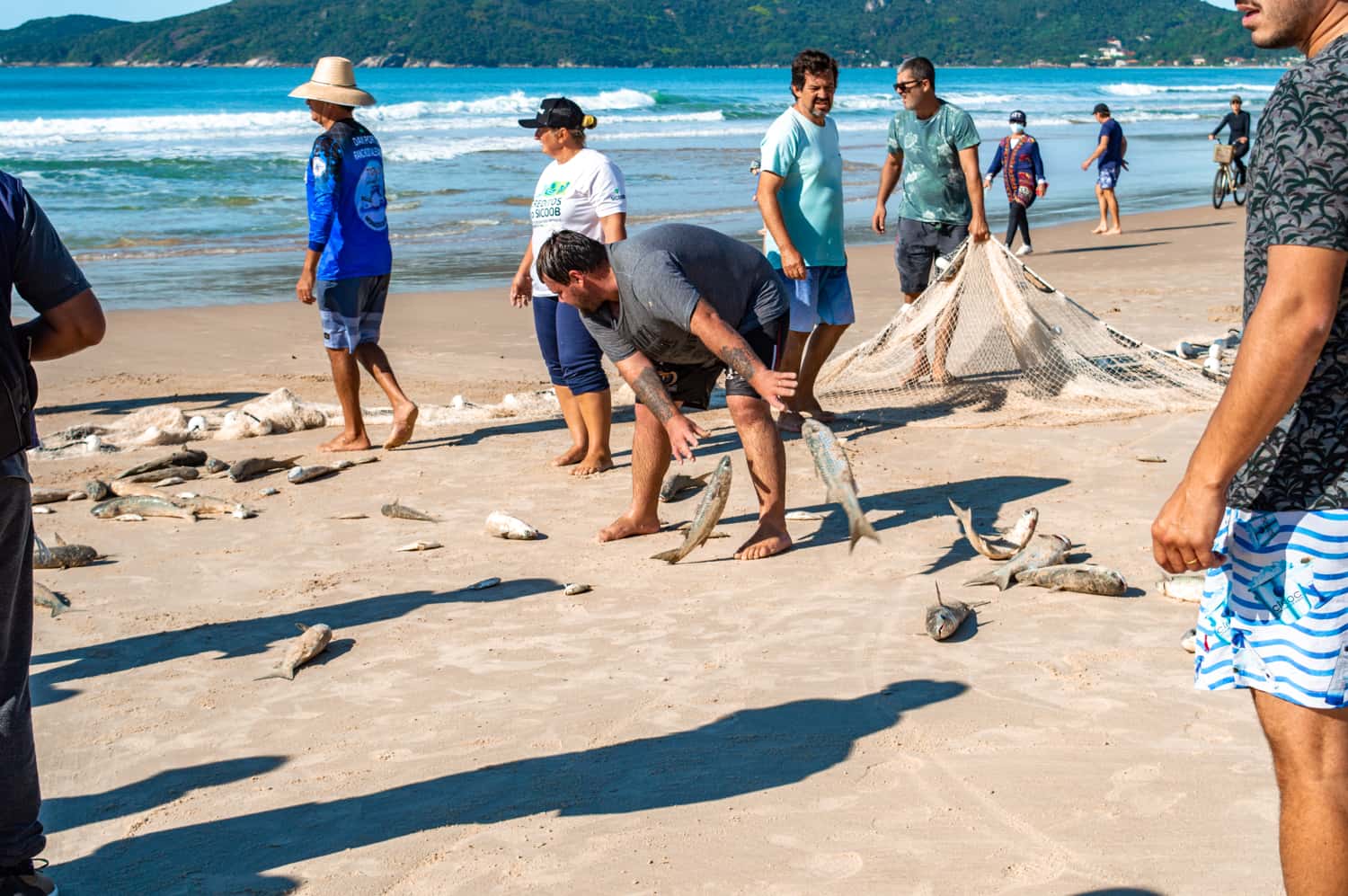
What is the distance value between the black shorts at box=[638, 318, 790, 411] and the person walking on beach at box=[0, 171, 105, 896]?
273 centimetres

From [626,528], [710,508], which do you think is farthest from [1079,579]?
[626,528]

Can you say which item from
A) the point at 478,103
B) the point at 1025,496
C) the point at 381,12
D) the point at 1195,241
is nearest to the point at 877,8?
the point at 381,12

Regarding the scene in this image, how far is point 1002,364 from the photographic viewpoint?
27.1 feet

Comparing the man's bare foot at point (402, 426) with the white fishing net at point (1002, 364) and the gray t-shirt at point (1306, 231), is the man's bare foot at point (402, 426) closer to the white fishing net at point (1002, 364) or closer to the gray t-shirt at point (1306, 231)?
the white fishing net at point (1002, 364)

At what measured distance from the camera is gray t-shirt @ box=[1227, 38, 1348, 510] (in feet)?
6.74

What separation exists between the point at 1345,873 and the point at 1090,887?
31.8 inches

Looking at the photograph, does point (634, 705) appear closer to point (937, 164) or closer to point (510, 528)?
point (510, 528)

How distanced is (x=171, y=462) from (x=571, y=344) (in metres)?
2.34

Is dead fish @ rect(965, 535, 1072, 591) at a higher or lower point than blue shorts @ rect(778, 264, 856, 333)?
lower

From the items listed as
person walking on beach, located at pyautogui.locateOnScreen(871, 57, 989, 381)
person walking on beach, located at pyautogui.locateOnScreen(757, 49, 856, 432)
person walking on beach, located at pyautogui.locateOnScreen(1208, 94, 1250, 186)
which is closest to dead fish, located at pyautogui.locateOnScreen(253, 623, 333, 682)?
person walking on beach, located at pyautogui.locateOnScreen(757, 49, 856, 432)

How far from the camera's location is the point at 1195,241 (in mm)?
16484

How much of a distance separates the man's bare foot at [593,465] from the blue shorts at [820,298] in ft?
4.21

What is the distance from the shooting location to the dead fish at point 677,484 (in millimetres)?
6532

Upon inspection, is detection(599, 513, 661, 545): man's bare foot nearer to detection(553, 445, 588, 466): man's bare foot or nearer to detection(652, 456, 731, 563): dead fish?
detection(652, 456, 731, 563): dead fish
